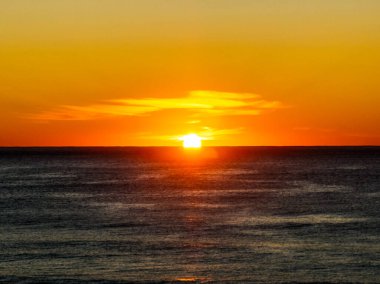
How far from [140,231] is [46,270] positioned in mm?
16996

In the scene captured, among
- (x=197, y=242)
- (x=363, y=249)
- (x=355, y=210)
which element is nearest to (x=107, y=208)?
(x=355, y=210)

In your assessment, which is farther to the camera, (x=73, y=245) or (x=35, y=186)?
(x=35, y=186)

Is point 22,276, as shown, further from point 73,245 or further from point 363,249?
point 363,249

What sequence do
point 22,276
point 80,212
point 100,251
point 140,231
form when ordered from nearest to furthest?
point 22,276 → point 100,251 → point 140,231 → point 80,212

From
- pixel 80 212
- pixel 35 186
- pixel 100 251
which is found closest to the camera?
pixel 100 251

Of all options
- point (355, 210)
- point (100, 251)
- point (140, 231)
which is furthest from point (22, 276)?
point (355, 210)

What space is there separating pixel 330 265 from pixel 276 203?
4102cm

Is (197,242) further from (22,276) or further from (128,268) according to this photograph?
(22,276)

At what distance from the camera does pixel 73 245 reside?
5197 centimetres

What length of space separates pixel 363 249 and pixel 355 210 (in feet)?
92.9

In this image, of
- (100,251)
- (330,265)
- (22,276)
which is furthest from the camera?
(100,251)

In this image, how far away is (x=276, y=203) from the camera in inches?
3351

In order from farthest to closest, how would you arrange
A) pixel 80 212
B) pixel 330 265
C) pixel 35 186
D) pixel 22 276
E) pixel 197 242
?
pixel 35 186 < pixel 80 212 < pixel 197 242 < pixel 330 265 < pixel 22 276

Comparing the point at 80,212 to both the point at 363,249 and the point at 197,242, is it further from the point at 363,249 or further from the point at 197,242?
the point at 363,249
